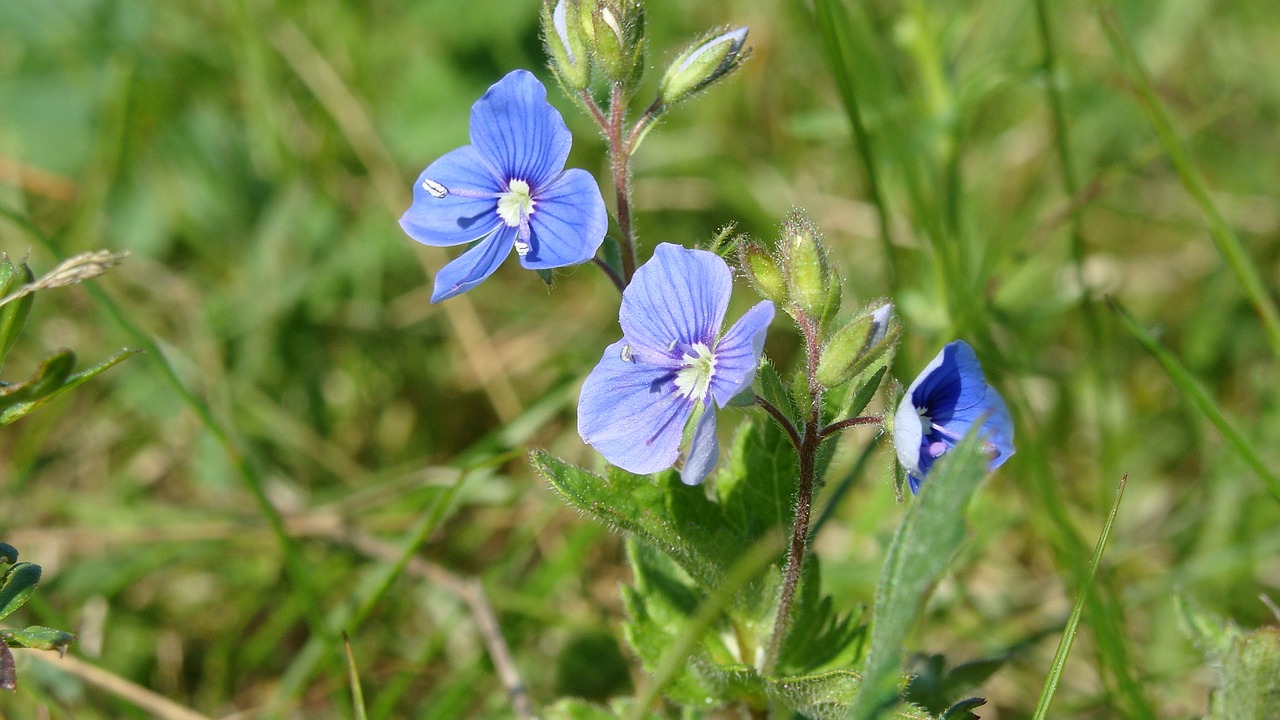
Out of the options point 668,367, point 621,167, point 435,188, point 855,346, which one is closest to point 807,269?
point 855,346

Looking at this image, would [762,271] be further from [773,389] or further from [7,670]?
[7,670]

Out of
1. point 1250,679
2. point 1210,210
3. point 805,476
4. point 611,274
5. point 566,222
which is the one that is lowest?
point 1250,679

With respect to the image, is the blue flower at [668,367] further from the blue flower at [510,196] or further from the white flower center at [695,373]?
the blue flower at [510,196]

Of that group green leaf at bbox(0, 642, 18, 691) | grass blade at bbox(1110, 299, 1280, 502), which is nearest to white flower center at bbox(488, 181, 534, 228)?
green leaf at bbox(0, 642, 18, 691)

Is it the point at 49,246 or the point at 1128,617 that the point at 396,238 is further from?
the point at 1128,617

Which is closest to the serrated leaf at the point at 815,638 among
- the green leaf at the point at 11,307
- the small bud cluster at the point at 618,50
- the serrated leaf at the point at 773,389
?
the serrated leaf at the point at 773,389

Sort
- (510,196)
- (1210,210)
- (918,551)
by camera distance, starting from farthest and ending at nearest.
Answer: (1210,210) < (510,196) < (918,551)

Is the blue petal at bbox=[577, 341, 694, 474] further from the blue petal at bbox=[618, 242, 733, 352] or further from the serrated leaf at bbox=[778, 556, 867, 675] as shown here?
the serrated leaf at bbox=[778, 556, 867, 675]
